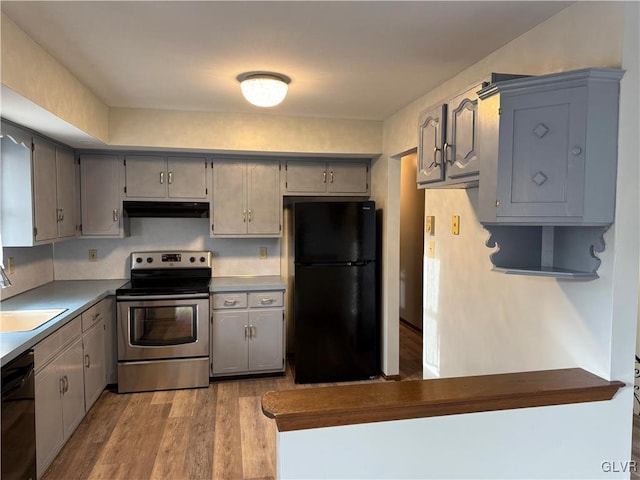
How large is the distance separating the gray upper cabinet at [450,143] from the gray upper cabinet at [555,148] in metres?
0.19

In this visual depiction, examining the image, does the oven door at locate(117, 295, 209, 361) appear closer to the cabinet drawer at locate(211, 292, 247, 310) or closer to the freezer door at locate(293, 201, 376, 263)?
the cabinet drawer at locate(211, 292, 247, 310)

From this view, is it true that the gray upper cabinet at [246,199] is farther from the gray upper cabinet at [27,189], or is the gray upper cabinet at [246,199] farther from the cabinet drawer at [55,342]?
the cabinet drawer at [55,342]

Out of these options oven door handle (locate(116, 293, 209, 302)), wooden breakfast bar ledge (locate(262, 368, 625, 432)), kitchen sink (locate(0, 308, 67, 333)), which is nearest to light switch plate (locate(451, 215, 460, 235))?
wooden breakfast bar ledge (locate(262, 368, 625, 432))

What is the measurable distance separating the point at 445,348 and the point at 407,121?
5.86 feet

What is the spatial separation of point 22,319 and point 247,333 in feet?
5.77

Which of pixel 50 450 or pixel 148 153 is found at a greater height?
pixel 148 153

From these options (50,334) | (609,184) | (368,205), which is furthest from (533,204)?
(50,334)

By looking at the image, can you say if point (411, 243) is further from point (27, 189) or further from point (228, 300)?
point (27, 189)

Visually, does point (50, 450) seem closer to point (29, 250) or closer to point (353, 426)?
point (29, 250)

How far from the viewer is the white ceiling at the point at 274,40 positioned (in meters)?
1.82

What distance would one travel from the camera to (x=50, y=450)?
2502 mm

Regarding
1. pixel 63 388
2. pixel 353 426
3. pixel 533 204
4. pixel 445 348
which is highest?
pixel 533 204

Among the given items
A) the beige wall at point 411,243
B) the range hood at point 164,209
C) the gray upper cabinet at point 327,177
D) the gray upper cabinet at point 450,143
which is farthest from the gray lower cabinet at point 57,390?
Answer: the beige wall at point 411,243

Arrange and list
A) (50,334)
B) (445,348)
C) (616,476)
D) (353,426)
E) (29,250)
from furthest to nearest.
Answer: (29,250) < (445,348) < (50,334) < (616,476) < (353,426)
